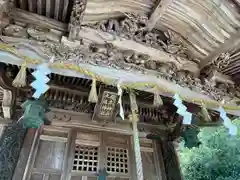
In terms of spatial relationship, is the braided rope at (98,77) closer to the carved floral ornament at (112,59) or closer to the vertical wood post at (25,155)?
the carved floral ornament at (112,59)

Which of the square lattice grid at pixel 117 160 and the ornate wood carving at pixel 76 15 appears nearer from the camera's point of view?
the ornate wood carving at pixel 76 15

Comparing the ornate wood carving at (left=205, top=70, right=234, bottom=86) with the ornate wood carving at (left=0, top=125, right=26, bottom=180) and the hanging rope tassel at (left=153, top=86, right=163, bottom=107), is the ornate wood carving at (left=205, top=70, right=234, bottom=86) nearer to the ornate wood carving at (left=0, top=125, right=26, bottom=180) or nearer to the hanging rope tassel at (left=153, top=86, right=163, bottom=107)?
the hanging rope tassel at (left=153, top=86, right=163, bottom=107)

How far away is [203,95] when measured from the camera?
141 inches

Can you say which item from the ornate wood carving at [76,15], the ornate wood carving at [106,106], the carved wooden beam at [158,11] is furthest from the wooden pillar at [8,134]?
the carved wooden beam at [158,11]

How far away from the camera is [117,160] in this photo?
392 cm

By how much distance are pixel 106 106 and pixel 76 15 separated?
5.73ft

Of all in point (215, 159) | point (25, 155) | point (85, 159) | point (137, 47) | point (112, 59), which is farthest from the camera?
point (215, 159)

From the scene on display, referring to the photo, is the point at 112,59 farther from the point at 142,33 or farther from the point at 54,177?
the point at 54,177

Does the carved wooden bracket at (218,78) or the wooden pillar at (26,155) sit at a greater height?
the carved wooden bracket at (218,78)

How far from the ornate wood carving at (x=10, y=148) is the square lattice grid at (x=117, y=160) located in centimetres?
159

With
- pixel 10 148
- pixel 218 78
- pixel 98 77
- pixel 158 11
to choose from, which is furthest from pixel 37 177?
pixel 218 78

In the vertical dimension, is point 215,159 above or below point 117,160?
above

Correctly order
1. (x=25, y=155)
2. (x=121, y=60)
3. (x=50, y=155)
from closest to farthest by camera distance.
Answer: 1. (x=121, y=60)
2. (x=25, y=155)
3. (x=50, y=155)

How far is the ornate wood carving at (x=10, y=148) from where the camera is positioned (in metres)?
3.11
